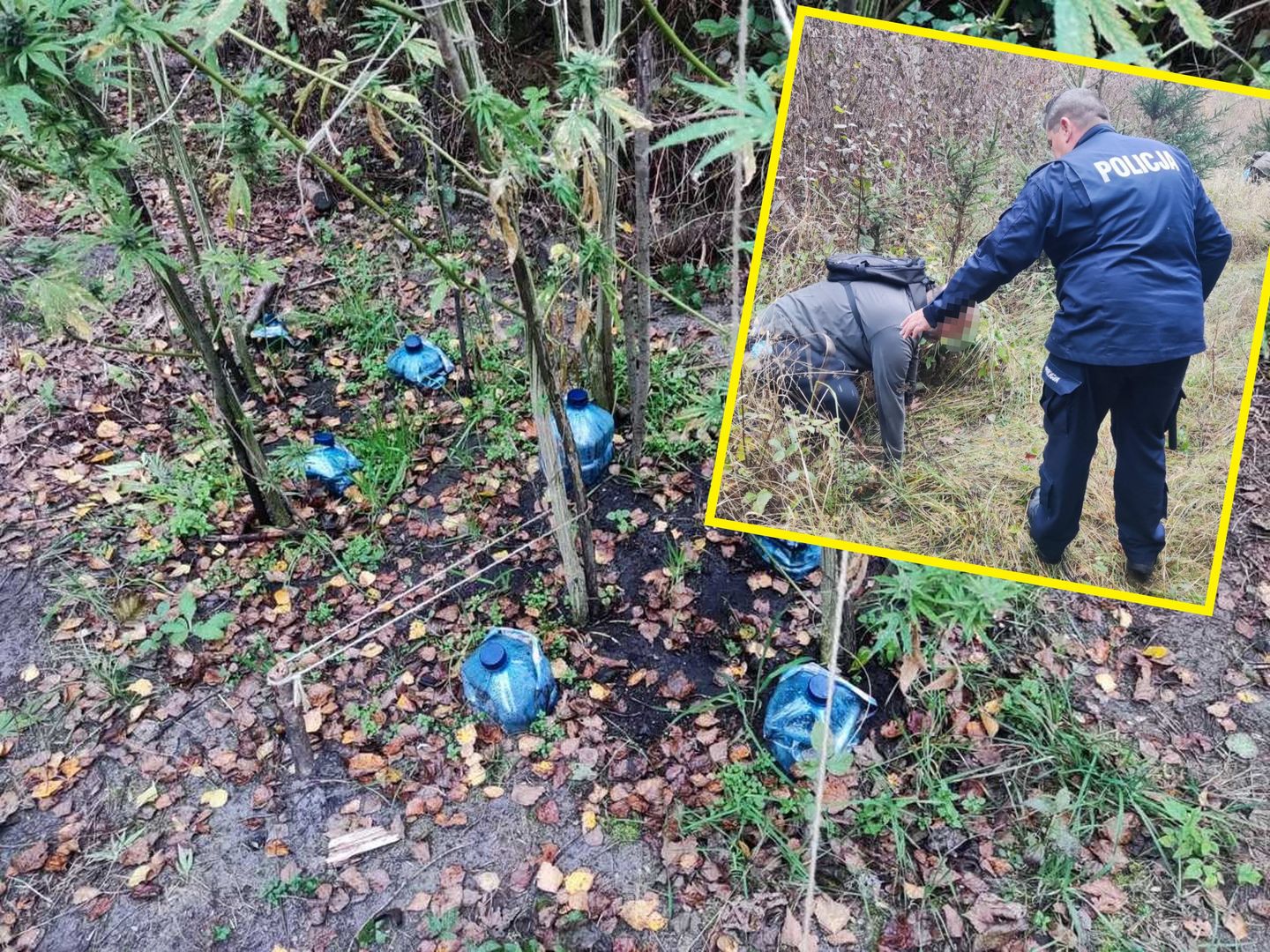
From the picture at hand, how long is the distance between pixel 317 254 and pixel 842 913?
170 inches

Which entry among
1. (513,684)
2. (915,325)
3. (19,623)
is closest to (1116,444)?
(915,325)

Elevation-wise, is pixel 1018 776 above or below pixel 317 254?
below

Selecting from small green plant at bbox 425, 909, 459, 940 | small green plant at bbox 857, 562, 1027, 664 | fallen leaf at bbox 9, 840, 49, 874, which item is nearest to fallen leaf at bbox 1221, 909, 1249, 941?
small green plant at bbox 857, 562, 1027, 664

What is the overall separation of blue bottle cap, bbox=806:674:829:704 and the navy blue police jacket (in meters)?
1.19

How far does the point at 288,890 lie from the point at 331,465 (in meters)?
1.60

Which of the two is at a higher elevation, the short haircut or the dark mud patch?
the short haircut

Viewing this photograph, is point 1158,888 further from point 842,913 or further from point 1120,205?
point 1120,205

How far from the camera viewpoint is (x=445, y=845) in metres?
2.48

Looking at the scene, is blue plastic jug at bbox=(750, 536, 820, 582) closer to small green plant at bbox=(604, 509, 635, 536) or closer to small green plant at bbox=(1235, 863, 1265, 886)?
small green plant at bbox=(604, 509, 635, 536)

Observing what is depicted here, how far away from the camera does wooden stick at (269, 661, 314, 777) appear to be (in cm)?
227

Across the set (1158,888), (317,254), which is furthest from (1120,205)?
(317,254)

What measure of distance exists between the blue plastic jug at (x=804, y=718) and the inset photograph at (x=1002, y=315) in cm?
92

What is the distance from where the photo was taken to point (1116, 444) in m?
1.52

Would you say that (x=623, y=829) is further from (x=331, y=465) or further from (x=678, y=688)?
(x=331, y=465)
